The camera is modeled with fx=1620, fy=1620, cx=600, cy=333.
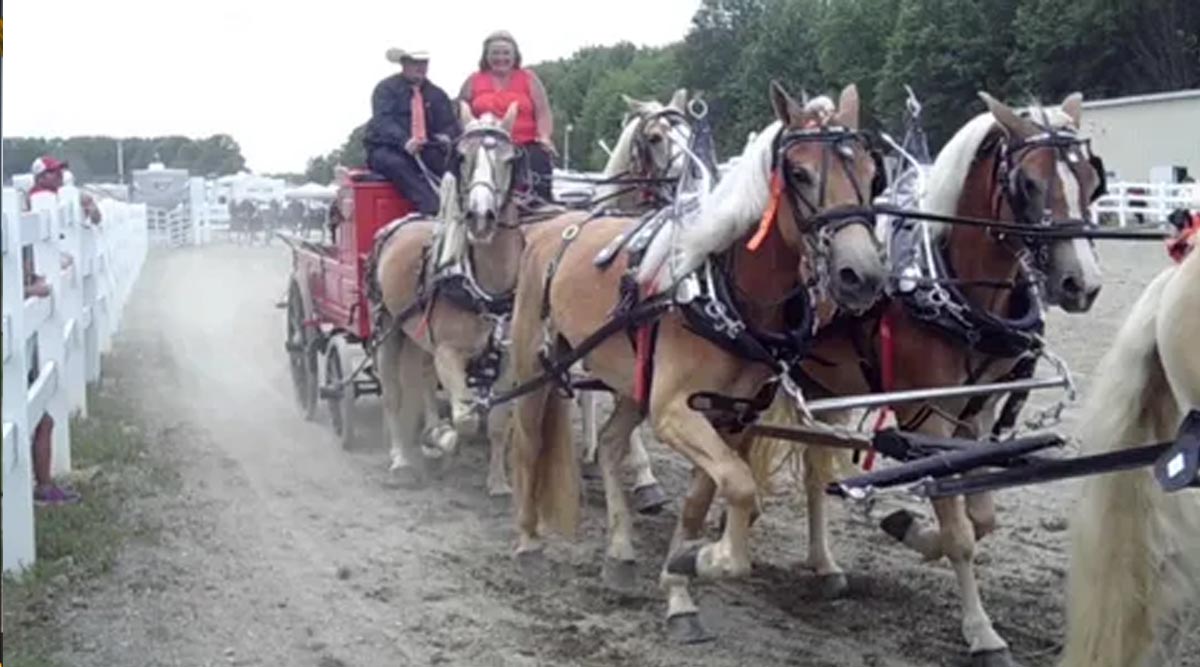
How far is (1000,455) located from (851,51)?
54.9 m

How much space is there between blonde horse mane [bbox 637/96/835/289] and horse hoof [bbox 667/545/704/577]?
37.3 inches

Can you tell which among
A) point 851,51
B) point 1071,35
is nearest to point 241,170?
point 851,51

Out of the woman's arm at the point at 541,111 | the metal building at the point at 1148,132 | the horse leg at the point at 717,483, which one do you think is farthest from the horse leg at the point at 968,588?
the metal building at the point at 1148,132

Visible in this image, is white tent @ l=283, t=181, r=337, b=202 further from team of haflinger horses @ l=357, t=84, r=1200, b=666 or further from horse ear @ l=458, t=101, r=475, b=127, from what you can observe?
team of haflinger horses @ l=357, t=84, r=1200, b=666

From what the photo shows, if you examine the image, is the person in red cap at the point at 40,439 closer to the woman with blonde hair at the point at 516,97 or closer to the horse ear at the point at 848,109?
the woman with blonde hair at the point at 516,97

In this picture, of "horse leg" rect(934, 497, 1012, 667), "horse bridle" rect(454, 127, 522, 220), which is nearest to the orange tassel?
"horse leg" rect(934, 497, 1012, 667)

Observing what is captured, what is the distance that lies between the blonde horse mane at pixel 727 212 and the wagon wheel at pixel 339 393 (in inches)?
189

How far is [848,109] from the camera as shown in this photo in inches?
213

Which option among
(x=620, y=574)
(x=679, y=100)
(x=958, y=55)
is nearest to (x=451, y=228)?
(x=679, y=100)

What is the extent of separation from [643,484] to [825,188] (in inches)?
136

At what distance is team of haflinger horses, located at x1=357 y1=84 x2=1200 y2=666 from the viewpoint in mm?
4387

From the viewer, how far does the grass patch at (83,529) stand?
5.71 metres

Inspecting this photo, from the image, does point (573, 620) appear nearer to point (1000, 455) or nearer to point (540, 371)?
point (540, 371)

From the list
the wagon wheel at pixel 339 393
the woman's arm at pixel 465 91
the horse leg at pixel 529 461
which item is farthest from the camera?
the wagon wheel at pixel 339 393
